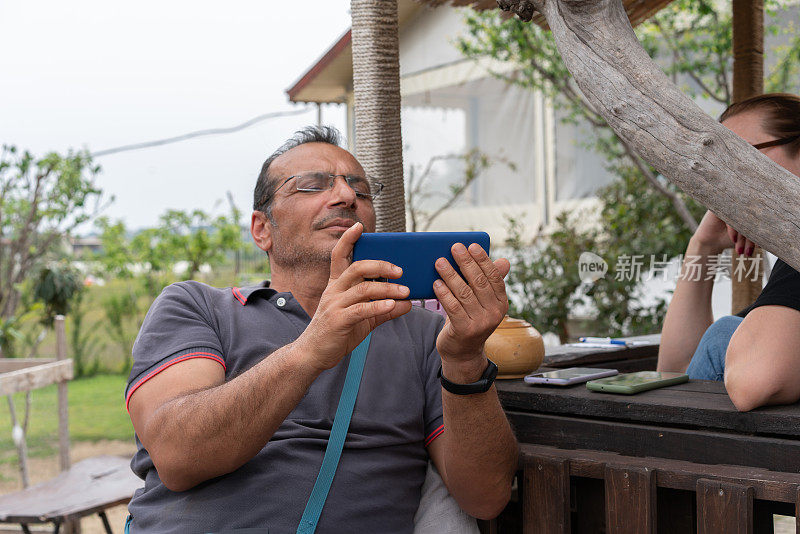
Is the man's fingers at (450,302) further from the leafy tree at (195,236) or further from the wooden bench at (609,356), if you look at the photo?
the leafy tree at (195,236)

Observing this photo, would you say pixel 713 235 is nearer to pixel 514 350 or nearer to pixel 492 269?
pixel 514 350

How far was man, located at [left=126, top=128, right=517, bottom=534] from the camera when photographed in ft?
4.58

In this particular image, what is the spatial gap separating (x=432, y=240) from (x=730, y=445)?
0.72m

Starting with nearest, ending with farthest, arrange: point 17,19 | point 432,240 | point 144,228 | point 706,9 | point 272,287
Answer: point 432,240 < point 272,287 < point 706,9 < point 144,228 < point 17,19

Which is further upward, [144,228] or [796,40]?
[796,40]

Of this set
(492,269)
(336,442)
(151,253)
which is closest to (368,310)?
(492,269)

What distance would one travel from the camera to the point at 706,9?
16.0 ft

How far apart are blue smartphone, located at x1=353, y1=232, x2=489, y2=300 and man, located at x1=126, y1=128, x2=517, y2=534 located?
24 millimetres

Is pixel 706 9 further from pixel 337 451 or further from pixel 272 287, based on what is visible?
pixel 337 451

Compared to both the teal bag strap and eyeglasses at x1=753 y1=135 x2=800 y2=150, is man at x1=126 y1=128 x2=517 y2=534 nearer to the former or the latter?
the teal bag strap

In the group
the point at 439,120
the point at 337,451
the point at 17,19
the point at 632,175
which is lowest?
the point at 337,451

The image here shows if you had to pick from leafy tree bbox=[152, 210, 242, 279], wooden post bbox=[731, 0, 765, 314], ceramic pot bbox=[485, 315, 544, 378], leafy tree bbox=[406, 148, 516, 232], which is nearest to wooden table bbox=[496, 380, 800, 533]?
ceramic pot bbox=[485, 315, 544, 378]

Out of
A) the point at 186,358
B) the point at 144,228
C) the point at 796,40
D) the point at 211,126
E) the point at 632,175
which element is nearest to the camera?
the point at 186,358

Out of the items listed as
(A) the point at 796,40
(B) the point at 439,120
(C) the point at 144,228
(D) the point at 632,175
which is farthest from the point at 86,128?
(A) the point at 796,40
